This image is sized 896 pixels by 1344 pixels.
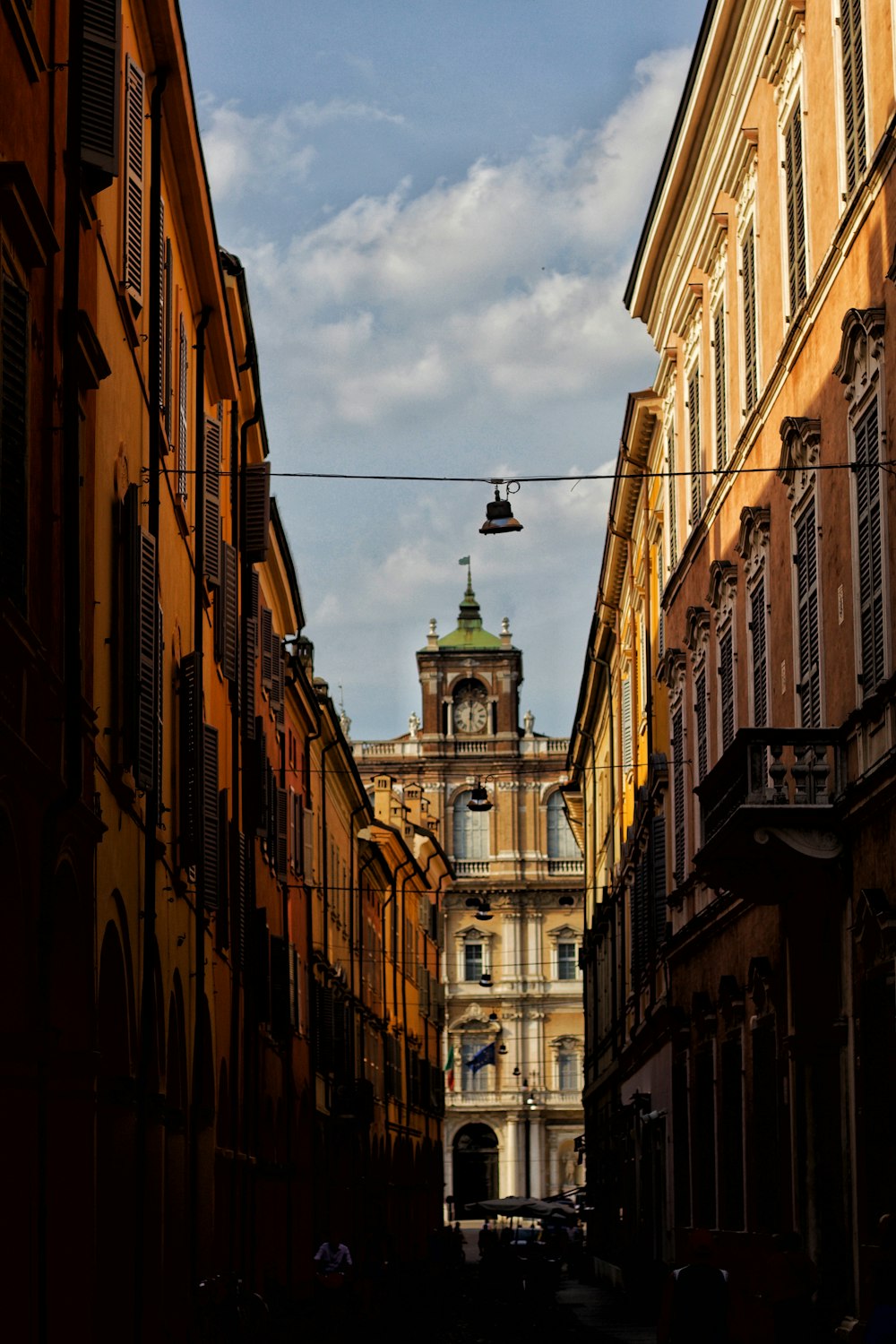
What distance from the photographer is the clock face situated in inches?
3917

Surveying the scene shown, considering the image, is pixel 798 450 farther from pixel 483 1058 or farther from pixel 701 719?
pixel 483 1058

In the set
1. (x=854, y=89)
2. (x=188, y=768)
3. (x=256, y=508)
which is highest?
(x=854, y=89)

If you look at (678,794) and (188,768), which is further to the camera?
(678,794)

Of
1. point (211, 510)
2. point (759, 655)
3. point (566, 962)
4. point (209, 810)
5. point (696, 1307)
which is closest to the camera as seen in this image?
point (696, 1307)

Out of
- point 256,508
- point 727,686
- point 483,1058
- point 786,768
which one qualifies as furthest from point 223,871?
point 483,1058

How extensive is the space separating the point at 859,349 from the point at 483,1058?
7927cm

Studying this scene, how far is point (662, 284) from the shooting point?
97.3 ft

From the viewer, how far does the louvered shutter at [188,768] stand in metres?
19.8

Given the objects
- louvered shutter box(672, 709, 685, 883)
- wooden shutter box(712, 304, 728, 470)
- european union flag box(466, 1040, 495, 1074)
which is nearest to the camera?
wooden shutter box(712, 304, 728, 470)

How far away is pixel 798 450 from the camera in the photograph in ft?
62.2

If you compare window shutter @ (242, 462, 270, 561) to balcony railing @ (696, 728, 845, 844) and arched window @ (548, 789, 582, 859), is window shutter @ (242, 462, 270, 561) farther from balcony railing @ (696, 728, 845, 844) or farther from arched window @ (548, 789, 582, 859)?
arched window @ (548, 789, 582, 859)

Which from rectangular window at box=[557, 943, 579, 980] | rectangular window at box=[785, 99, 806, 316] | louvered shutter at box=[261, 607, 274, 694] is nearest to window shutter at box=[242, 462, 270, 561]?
louvered shutter at box=[261, 607, 274, 694]

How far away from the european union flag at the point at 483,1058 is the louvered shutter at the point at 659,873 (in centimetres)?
6186

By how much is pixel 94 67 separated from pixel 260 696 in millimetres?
18097
